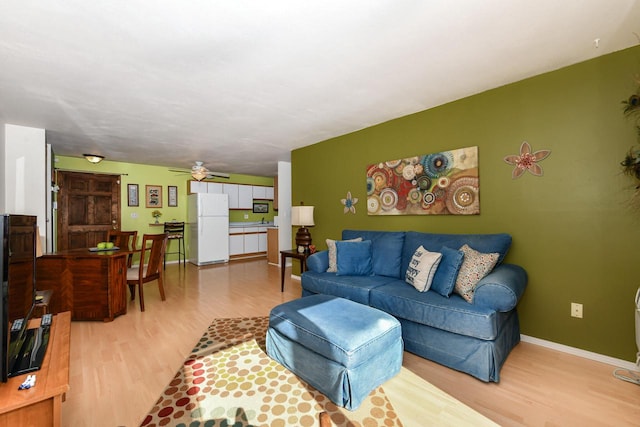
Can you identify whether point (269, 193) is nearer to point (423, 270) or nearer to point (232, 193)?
point (232, 193)

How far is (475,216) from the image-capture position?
2908 mm

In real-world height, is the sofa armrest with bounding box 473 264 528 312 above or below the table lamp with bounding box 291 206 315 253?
below

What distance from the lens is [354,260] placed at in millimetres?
3166

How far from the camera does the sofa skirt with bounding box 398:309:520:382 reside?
1.97 meters

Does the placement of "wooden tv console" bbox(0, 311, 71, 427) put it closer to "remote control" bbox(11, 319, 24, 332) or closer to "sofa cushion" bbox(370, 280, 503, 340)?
"remote control" bbox(11, 319, 24, 332)

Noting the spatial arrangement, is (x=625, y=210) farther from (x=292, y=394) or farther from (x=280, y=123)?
(x=280, y=123)

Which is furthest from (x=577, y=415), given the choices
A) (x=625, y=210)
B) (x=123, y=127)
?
(x=123, y=127)

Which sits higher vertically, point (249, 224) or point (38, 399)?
point (249, 224)

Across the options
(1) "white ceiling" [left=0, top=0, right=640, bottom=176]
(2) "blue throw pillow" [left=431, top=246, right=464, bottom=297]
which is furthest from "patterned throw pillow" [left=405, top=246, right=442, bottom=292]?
(1) "white ceiling" [left=0, top=0, right=640, bottom=176]

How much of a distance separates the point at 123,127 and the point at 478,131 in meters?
4.27

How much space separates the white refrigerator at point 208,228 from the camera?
6.45 metres

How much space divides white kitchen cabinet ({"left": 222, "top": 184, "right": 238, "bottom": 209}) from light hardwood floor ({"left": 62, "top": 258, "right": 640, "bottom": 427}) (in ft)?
14.0

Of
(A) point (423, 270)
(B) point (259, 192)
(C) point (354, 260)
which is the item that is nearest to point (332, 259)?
(C) point (354, 260)

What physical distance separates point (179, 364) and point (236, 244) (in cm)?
513
